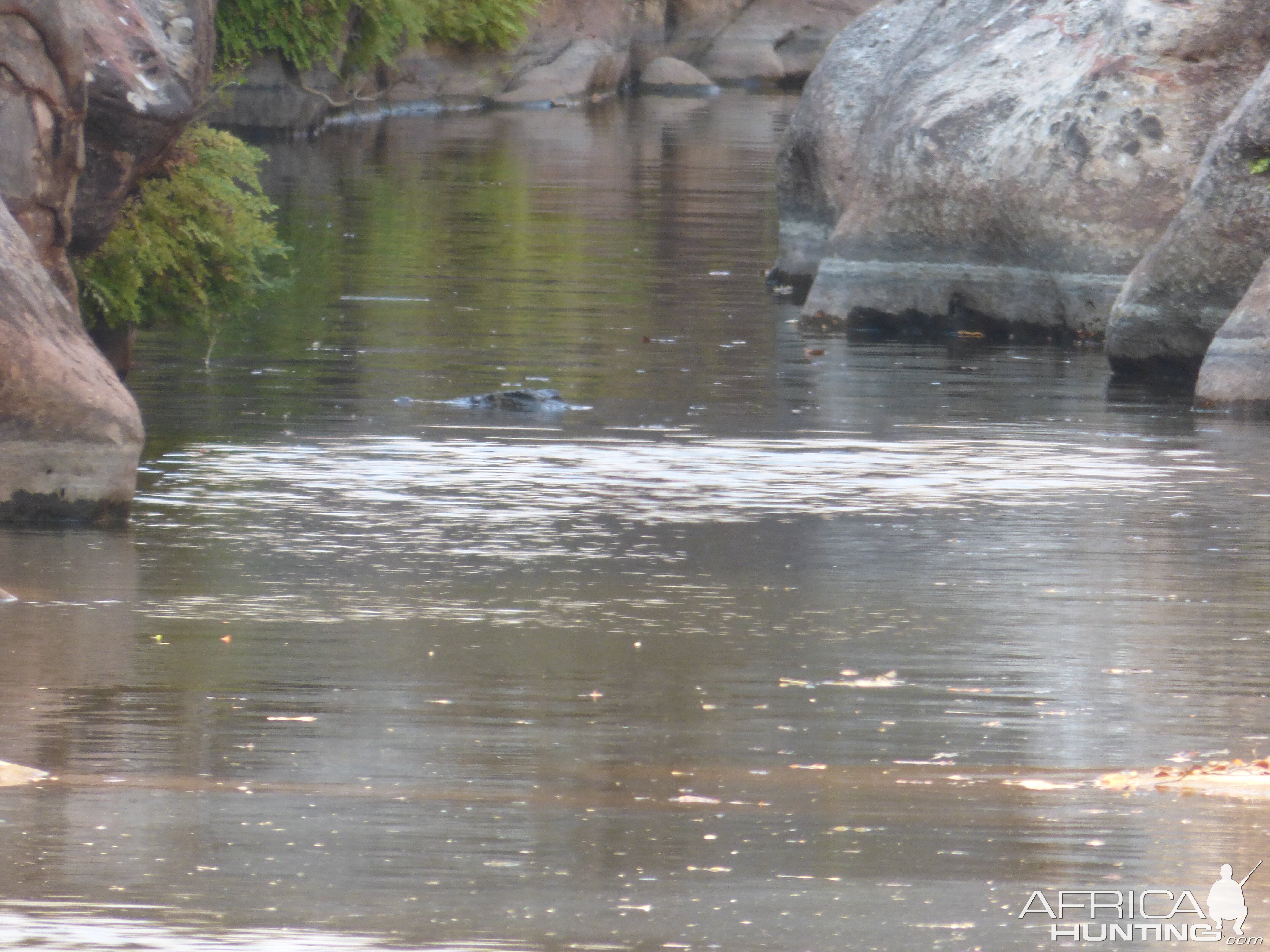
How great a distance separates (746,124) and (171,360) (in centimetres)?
2782

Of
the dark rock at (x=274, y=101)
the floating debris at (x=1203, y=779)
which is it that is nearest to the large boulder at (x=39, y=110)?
the floating debris at (x=1203, y=779)

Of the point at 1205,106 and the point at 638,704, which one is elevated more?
the point at 1205,106

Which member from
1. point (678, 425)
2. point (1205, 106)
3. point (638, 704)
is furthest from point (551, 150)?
point (638, 704)

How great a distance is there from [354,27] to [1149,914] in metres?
34.8

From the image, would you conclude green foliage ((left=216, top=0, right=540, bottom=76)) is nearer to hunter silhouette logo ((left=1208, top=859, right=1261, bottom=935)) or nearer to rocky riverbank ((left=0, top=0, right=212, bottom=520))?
rocky riverbank ((left=0, top=0, right=212, bottom=520))

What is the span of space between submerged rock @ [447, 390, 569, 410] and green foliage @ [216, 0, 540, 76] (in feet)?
61.3

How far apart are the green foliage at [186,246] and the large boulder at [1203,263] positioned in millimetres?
4710

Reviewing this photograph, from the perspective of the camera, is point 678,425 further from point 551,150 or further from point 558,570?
point 551,150

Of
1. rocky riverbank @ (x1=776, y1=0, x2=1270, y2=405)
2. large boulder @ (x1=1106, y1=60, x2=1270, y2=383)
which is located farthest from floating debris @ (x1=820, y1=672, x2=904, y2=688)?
rocky riverbank @ (x1=776, y1=0, x2=1270, y2=405)

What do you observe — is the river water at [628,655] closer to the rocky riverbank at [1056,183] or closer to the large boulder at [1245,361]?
the large boulder at [1245,361]

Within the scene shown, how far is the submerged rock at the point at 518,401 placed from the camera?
11648 mm

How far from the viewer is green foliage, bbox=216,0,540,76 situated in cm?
3422

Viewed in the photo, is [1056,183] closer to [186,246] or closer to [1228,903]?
[186,246]

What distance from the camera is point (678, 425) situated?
36.8 feet
